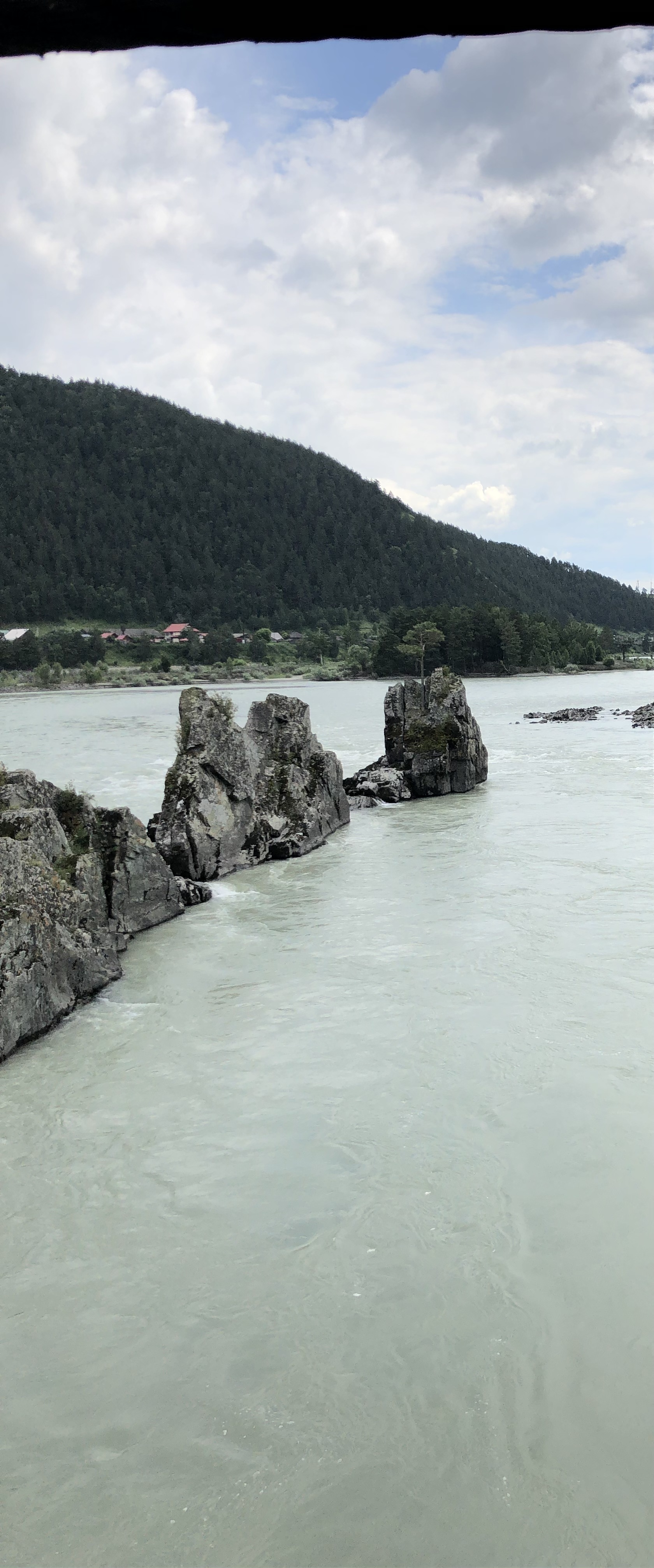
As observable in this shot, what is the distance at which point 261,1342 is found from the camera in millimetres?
5020

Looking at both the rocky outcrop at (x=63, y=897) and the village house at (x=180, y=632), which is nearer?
the rocky outcrop at (x=63, y=897)

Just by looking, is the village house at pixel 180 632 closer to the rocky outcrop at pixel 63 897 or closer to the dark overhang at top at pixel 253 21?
Answer: the rocky outcrop at pixel 63 897

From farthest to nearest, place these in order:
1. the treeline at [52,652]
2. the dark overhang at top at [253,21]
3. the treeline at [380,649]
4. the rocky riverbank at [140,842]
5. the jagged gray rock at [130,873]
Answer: the treeline at [52,652]
the treeline at [380,649]
the jagged gray rock at [130,873]
the rocky riverbank at [140,842]
the dark overhang at top at [253,21]

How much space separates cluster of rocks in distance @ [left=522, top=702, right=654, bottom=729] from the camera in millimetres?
48594

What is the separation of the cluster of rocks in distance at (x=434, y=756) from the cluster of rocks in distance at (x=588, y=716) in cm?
2326

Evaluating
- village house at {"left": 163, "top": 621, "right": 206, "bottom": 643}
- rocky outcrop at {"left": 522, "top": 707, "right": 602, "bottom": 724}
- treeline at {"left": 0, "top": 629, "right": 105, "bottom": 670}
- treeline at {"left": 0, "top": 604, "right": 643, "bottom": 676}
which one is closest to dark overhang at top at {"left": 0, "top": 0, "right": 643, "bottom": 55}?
rocky outcrop at {"left": 522, "top": 707, "right": 602, "bottom": 724}

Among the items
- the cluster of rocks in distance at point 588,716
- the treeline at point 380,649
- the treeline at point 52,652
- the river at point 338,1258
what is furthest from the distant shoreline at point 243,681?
the river at point 338,1258

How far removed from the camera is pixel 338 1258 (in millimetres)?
5695

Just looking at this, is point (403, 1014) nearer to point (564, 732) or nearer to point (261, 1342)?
point (261, 1342)

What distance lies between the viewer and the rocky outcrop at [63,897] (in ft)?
29.7

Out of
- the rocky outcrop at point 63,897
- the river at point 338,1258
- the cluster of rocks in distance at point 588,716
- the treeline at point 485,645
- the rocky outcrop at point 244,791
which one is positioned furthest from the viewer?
the treeline at point 485,645

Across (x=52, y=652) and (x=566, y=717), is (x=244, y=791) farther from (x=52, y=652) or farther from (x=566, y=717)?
(x=52, y=652)

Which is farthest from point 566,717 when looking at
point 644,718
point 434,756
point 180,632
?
point 180,632

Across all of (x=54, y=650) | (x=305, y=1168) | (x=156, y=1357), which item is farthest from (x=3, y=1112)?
(x=54, y=650)
